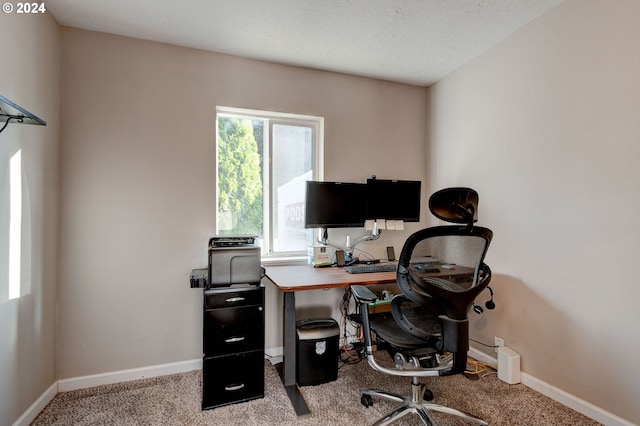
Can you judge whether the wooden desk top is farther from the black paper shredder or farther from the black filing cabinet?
the black paper shredder

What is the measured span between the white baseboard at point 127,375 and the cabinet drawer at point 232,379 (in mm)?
569

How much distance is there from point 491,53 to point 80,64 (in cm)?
312

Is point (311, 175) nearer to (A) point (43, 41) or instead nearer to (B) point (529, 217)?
(B) point (529, 217)

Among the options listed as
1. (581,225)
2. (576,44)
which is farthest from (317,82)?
(581,225)

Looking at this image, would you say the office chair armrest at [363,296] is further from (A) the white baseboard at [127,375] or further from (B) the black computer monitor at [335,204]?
(A) the white baseboard at [127,375]

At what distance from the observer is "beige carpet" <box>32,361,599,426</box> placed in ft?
6.01

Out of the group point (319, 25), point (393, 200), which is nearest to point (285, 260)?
point (393, 200)

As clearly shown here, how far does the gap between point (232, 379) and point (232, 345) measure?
0.73 feet

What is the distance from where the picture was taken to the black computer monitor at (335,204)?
2566 millimetres

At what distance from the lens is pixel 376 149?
3041 mm

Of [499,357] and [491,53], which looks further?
[491,53]

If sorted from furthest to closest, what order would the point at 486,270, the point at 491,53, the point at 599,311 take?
the point at 491,53
the point at 599,311
the point at 486,270

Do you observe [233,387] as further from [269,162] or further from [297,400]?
[269,162]

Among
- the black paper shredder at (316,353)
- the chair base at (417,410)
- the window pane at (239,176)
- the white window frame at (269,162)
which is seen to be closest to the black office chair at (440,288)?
the chair base at (417,410)
